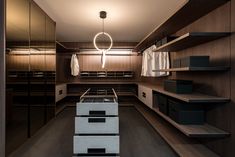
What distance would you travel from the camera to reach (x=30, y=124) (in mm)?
3252

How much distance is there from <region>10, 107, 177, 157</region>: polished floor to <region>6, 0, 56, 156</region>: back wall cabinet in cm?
17

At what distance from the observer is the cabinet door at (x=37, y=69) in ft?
10.7

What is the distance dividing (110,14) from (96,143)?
2.84 metres

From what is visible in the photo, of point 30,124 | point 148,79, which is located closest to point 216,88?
point 30,124

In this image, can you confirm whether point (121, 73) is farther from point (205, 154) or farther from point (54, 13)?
point (205, 154)

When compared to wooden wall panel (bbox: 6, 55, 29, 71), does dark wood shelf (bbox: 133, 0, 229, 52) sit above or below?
above

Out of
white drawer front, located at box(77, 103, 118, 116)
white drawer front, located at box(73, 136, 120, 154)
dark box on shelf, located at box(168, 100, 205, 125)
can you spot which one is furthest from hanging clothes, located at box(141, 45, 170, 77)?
white drawer front, located at box(73, 136, 120, 154)

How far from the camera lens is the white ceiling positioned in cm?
358

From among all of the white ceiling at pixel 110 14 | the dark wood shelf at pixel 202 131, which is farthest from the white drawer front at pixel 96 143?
the white ceiling at pixel 110 14

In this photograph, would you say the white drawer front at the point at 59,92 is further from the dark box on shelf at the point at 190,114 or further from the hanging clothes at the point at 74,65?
the dark box on shelf at the point at 190,114

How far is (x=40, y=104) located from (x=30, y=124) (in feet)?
1.62

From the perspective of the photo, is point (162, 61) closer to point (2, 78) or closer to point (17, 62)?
point (17, 62)

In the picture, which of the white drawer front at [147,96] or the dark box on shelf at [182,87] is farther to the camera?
the white drawer front at [147,96]

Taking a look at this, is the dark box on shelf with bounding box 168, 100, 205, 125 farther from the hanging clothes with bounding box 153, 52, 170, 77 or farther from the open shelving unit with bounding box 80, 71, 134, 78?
the open shelving unit with bounding box 80, 71, 134, 78
